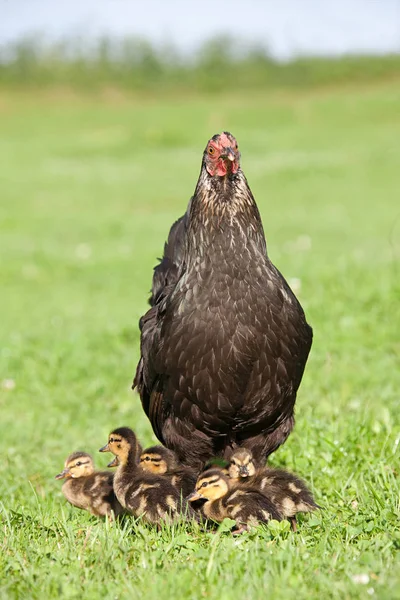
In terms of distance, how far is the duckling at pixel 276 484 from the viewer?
420 cm

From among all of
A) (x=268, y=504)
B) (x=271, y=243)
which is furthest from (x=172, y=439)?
(x=271, y=243)

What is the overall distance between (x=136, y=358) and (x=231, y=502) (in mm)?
4453

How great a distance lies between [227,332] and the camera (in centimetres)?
430

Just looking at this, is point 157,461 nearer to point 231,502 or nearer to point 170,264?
point 231,502

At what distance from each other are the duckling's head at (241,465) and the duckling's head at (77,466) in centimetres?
96

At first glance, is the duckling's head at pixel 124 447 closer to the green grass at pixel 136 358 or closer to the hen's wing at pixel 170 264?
the green grass at pixel 136 358

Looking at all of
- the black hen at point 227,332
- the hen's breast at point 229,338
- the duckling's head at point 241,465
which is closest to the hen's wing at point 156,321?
the black hen at point 227,332

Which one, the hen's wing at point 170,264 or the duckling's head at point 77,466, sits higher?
the hen's wing at point 170,264

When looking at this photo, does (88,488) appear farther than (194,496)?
Yes

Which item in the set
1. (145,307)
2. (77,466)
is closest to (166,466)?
(77,466)

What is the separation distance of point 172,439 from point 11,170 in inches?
779

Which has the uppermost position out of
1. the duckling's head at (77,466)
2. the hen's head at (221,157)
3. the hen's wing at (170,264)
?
the hen's head at (221,157)

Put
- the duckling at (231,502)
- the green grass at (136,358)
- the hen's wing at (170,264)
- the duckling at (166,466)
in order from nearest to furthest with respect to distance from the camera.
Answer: the green grass at (136,358)
the duckling at (231,502)
the duckling at (166,466)
the hen's wing at (170,264)

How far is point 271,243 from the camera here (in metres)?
14.2
